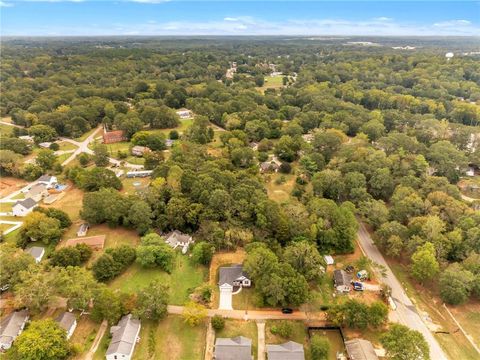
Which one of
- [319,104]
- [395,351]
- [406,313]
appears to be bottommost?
[406,313]

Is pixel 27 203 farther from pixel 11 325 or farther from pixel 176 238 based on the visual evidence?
pixel 176 238

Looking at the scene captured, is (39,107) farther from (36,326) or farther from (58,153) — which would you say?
(36,326)

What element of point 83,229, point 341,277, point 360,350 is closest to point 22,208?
point 83,229

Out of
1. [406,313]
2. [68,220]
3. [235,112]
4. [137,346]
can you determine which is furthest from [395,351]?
[235,112]

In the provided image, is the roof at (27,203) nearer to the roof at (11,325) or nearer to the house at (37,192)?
the house at (37,192)

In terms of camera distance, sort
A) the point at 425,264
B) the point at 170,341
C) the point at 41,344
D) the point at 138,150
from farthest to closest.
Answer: the point at 138,150 → the point at 425,264 → the point at 170,341 → the point at 41,344

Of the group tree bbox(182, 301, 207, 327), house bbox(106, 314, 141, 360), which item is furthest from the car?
house bbox(106, 314, 141, 360)

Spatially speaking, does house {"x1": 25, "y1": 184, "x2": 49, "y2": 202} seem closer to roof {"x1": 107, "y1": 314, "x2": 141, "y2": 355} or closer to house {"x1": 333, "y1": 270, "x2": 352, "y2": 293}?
roof {"x1": 107, "y1": 314, "x2": 141, "y2": 355}

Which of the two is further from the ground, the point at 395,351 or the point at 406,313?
the point at 395,351
